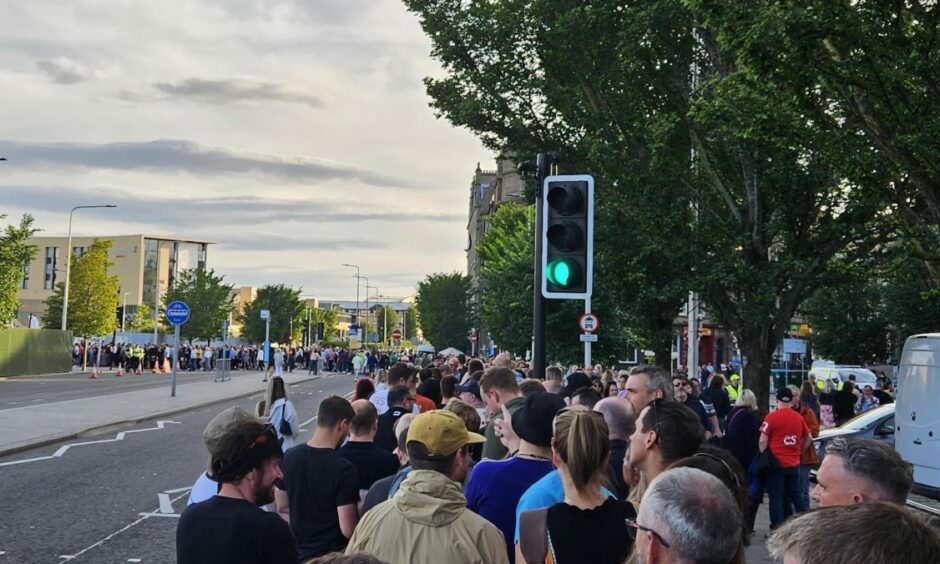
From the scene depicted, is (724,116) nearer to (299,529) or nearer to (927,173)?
(927,173)

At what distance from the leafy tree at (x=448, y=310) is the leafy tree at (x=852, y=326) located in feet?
105

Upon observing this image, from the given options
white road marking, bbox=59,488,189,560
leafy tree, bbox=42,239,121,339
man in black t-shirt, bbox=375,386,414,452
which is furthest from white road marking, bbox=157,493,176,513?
leafy tree, bbox=42,239,121,339

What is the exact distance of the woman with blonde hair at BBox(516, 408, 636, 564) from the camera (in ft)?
11.5

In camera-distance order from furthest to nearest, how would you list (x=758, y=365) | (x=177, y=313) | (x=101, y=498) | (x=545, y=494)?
(x=177, y=313), (x=758, y=365), (x=101, y=498), (x=545, y=494)

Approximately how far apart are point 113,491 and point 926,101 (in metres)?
12.7

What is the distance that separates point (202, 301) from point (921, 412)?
75.1 meters

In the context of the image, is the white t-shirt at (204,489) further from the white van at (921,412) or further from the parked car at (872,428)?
the parked car at (872,428)

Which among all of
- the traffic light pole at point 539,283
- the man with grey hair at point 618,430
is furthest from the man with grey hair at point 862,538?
the traffic light pole at point 539,283

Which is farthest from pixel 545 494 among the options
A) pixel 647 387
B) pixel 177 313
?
pixel 177 313

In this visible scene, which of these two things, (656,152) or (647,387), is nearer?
(647,387)

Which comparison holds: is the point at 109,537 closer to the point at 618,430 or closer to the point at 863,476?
the point at 618,430

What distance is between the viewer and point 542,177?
843cm

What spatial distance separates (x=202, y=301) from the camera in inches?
3241

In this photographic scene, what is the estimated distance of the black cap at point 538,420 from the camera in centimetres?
450
